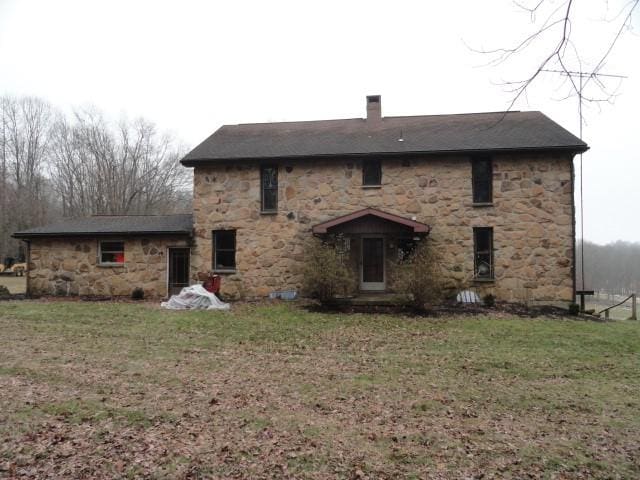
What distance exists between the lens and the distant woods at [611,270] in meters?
46.9

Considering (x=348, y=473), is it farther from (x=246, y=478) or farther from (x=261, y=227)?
(x=261, y=227)

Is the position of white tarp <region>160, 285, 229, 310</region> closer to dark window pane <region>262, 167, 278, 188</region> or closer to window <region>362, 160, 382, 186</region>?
dark window pane <region>262, 167, 278, 188</region>

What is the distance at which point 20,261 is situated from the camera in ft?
105

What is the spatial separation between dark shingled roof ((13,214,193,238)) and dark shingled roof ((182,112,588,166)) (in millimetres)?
2543

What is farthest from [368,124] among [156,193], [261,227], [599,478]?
[156,193]

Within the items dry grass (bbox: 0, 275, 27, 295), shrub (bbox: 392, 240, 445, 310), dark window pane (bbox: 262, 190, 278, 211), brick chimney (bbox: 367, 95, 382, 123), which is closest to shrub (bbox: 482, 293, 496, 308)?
shrub (bbox: 392, 240, 445, 310)

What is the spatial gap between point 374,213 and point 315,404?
865 cm

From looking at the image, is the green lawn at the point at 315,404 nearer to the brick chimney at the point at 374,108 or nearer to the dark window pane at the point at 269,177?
the dark window pane at the point at 269,177

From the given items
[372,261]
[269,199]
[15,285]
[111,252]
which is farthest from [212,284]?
[15,285]

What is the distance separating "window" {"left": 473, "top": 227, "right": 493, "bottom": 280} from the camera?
13.2 metres

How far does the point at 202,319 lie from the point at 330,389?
6047 millimetres

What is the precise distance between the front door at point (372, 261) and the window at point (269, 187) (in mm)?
3670

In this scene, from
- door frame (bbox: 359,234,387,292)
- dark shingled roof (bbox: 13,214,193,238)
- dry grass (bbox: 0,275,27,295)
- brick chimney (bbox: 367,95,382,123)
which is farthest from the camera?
dry grass (bbox: 0,275,27,295)

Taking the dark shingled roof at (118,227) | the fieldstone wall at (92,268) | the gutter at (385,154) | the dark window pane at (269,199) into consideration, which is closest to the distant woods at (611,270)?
the gutter at (385,154)
